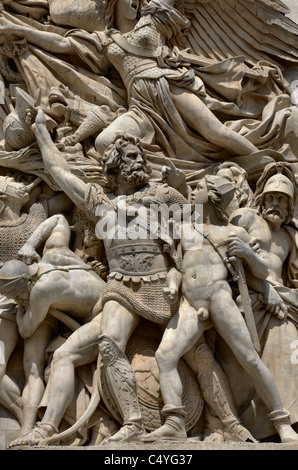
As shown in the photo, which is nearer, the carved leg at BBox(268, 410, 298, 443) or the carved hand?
the carved leg at BBox(268, 410, 298, 443)

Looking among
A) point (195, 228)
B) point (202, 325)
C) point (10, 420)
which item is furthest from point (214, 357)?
point (10, 420)

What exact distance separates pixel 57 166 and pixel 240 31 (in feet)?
6.45

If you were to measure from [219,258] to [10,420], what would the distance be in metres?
1.87

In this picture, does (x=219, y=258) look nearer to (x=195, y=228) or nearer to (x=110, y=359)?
(x=195, y=228)

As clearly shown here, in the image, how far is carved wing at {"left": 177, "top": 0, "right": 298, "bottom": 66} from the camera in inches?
401

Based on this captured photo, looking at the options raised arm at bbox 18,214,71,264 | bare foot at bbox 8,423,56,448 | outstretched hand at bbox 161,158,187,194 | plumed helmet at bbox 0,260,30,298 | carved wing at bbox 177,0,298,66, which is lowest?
bare foot at bbox 8,423,56,448

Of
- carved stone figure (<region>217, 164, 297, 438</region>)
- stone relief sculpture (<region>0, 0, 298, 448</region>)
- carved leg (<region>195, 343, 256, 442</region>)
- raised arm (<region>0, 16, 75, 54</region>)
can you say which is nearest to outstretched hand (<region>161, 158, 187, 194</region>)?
stone relief sculpture (<region>0, 0, 298, 448</region>)

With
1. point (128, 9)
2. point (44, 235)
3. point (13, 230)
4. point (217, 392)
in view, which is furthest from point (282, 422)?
point (128, 9)

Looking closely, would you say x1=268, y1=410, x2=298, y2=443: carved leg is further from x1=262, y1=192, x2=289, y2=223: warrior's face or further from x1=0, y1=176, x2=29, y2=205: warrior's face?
x1=0, y1=176, x2=29, y2=205: warrior's face

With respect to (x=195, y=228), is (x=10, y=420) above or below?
below

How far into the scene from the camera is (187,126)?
986 centimetres

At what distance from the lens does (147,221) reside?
362 inches
